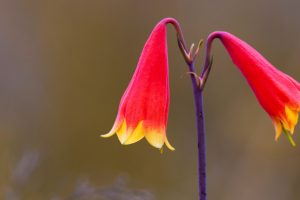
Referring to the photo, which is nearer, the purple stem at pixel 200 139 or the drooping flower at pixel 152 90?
the purple stem at pixel 200 139

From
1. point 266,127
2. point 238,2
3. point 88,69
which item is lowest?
point 266,127

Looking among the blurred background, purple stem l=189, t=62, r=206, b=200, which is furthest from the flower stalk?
the blurred background

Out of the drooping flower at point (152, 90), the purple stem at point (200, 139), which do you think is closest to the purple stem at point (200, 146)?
the purple stem at point (200, 139)

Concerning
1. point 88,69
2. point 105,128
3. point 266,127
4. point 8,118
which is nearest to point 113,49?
point 88,69

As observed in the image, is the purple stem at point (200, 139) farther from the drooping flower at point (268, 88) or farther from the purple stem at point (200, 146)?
the drooping flower at point (268, 88)

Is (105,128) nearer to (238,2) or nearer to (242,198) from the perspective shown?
(242,198)

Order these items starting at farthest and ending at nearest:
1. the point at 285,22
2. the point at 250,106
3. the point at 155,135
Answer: the point at 285,22 < the point at 250,106 < the point at 155,135
